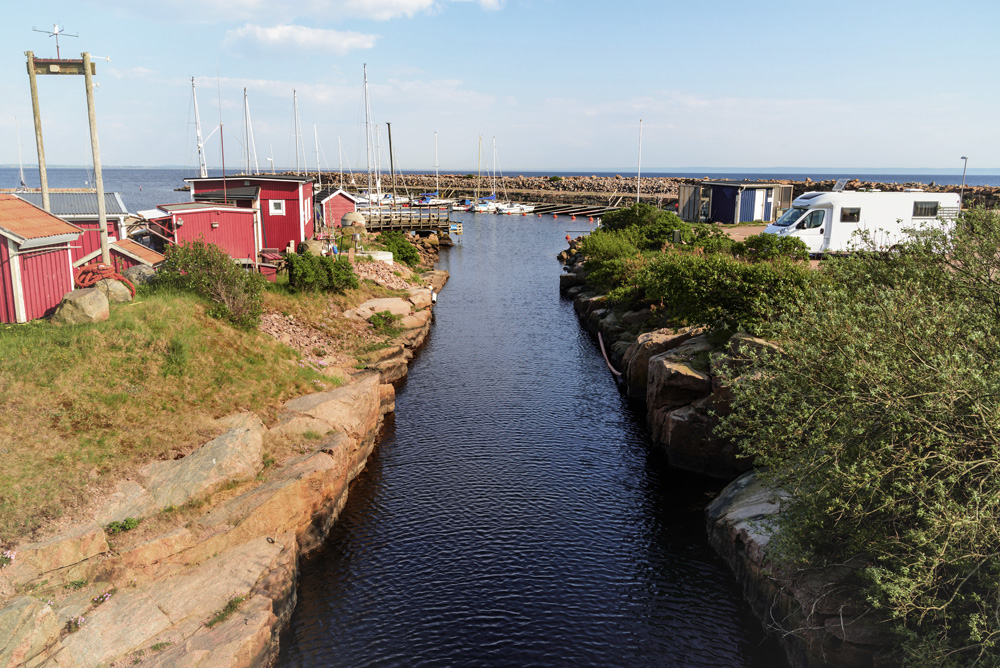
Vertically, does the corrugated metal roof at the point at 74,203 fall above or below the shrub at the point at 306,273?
above

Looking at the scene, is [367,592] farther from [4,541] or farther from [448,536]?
[4,541]

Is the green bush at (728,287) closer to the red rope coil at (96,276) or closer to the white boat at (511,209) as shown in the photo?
the red rope coil at (96,276)

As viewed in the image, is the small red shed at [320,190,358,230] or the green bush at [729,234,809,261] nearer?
the green bush at [729,234,809,261]

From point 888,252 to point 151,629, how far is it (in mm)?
19014

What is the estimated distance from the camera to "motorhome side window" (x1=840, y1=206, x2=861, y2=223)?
1548 inches

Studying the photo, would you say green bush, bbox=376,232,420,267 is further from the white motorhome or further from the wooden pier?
the white motorhome

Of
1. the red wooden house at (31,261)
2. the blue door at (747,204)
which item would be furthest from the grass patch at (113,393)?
the blue door at (747,204)

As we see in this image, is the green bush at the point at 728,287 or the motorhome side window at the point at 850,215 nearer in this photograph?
the green bush at the point at 728,287

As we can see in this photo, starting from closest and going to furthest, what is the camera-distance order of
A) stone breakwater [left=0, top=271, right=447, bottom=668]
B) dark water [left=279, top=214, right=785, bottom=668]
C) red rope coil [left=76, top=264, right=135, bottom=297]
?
stone breakwater [left=0, top=271, right=447, bottom=668]
dark water [left=279, top=214, right=785, bottom=668]
red rope coil [left=76, top=264, right=135, bottom=297]

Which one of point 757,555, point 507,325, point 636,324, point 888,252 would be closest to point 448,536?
point 757,555

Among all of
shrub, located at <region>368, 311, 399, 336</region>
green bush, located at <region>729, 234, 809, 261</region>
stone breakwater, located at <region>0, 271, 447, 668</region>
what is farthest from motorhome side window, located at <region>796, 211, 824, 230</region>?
stone breakwater, located at <region>0, 271, 447, 668</region>

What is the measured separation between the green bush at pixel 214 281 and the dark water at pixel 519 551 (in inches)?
300

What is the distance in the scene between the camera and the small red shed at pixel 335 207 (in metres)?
59.3

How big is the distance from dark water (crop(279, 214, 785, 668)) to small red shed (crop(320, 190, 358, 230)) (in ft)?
103
